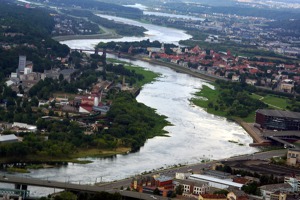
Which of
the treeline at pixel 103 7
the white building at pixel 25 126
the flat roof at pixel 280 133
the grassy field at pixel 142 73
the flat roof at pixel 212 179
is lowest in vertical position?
the treeline at pixel 103 7

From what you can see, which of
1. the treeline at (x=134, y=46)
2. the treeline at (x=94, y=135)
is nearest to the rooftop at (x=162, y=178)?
the treeline at (x=94, y=135)

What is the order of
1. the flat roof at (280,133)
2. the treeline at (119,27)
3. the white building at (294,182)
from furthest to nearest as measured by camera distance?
the treeline at (119,27) < the flat roof at (280,133) < the white building at (294,182)

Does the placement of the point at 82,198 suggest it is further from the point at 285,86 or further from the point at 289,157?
the point at 285,86

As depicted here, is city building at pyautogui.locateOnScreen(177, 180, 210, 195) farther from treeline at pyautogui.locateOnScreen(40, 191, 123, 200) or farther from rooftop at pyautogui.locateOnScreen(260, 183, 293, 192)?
treeline at pyautogui.locateOnScreen(40, 191, 123, 200)

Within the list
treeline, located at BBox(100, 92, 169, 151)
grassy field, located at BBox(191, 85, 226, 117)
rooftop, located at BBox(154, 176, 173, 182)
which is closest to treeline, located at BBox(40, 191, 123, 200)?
rooftop, located at BBox(154, 176, 173, 182)

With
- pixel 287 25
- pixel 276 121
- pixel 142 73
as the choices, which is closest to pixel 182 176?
pixel 276 121

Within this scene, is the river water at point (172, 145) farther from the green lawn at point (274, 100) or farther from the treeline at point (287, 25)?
the treeline at point (287, 25)

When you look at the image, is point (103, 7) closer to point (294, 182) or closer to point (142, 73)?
point (142, 73)
